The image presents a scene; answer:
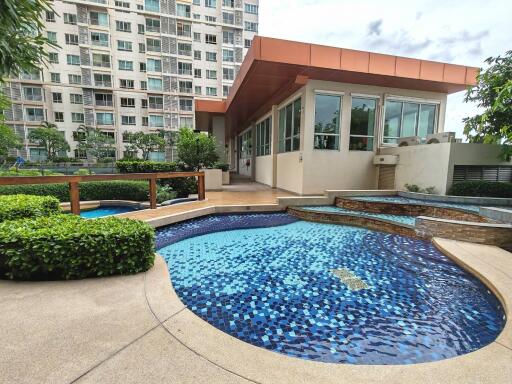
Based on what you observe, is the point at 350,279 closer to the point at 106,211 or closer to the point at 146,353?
the point at 146,353

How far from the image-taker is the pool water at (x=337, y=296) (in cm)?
223

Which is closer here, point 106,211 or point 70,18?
point 106,211

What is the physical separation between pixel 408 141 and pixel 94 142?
1313 inches

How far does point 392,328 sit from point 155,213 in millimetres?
5366

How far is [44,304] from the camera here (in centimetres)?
224

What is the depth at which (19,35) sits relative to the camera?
13.0 ft

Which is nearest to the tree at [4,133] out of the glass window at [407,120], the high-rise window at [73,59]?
the glass window at [407,120]

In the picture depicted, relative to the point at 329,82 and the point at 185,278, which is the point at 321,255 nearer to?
the point at 185,278

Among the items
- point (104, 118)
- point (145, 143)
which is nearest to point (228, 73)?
point (145, 143)

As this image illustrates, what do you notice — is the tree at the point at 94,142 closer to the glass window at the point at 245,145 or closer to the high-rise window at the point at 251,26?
the glass window at the point at 245,145

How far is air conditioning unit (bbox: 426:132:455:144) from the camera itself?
8086mm

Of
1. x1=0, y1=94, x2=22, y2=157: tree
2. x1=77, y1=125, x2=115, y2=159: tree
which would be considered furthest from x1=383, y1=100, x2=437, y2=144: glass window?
x1=77, y1=125, x2=115, y2=159: tree

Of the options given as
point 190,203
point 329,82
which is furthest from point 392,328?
point 329,82

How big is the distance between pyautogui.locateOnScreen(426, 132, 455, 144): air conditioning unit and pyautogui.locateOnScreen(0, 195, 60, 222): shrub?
1105 cm
